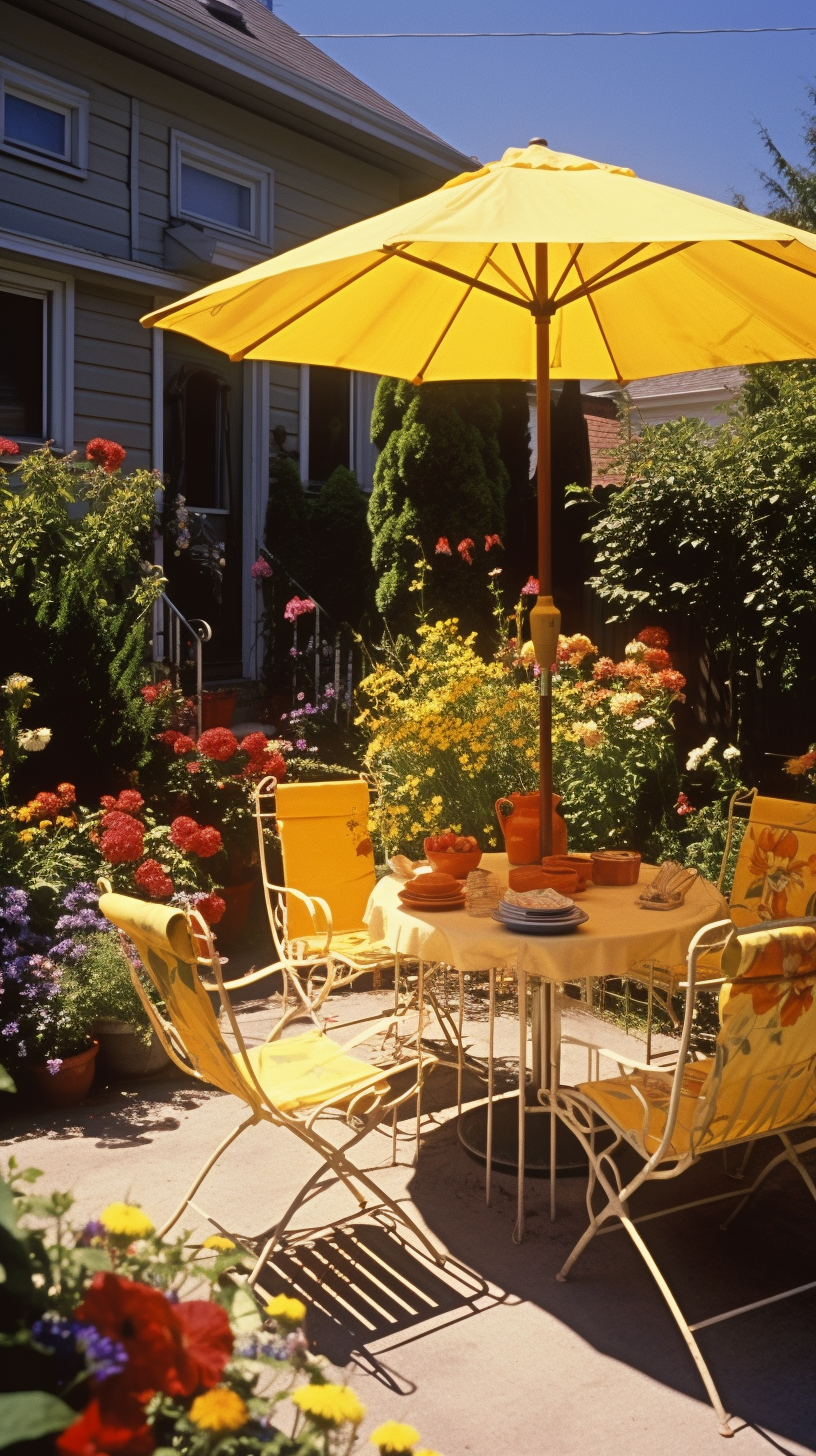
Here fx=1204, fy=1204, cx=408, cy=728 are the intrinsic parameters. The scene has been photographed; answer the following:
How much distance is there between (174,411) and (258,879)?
14.6 ft

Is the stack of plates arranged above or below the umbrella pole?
below

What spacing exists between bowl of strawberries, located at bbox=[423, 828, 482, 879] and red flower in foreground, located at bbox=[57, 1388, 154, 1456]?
302 centimetres

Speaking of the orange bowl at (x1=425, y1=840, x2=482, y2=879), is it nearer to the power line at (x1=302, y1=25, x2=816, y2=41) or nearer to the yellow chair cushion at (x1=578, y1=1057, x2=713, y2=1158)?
the yellow chair cushion at (x1=578, y1=1057, x2=713, y2=1158)

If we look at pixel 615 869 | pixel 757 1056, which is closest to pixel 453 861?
pixel 615 869

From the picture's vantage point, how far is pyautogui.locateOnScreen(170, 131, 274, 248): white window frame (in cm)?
905

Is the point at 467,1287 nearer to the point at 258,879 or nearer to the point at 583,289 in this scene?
the point at 583,289

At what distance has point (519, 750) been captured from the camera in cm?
595

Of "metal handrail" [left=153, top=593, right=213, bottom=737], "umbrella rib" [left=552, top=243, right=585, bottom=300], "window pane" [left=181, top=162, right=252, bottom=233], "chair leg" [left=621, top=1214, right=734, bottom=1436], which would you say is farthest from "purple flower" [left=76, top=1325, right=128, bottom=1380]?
"window pane" [left=181, top=162, right=252, bottom=233]

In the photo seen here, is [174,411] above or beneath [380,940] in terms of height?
above

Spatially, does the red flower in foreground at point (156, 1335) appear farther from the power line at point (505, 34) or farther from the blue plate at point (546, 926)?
the power line at point (505, 34)

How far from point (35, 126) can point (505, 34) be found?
9.34 meters

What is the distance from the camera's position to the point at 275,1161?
12.9 feet

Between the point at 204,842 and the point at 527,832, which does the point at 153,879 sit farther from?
the point at 527,832

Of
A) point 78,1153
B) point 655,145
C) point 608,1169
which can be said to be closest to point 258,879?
point 78,1153
